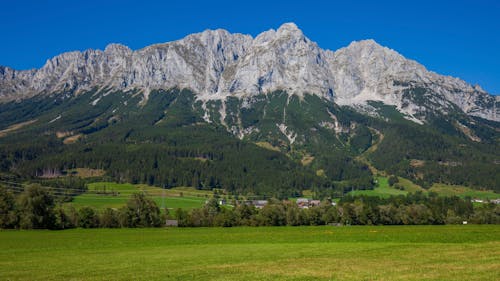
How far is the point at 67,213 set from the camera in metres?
132

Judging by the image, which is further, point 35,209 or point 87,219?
point 87,219

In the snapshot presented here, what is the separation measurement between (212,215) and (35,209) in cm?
5426

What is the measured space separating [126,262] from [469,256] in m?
33.0

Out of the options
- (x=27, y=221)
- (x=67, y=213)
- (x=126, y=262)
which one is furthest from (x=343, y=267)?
(x=67, y=213)

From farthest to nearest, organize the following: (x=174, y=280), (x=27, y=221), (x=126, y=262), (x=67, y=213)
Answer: (x=67, y=213), (x=27, y=221), (x=126, y=262), (x=174, y=280)

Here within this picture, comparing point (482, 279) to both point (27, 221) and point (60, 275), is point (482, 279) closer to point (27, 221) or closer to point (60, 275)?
point (60, 275)

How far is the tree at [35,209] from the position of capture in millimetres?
118650

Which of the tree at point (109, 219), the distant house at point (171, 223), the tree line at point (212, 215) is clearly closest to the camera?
the tree line at point (212, 215)

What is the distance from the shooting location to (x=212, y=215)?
151 metres

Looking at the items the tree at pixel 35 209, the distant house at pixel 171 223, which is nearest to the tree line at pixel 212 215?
the tree at pixel 35 209

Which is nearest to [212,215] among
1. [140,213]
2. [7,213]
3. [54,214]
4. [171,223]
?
[171,223]

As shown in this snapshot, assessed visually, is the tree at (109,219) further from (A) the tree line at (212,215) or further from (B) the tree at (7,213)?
(B) the tree at (7,213)

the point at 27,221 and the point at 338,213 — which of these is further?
the point at 338,213

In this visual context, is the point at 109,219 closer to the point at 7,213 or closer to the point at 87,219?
the point at 87,219
